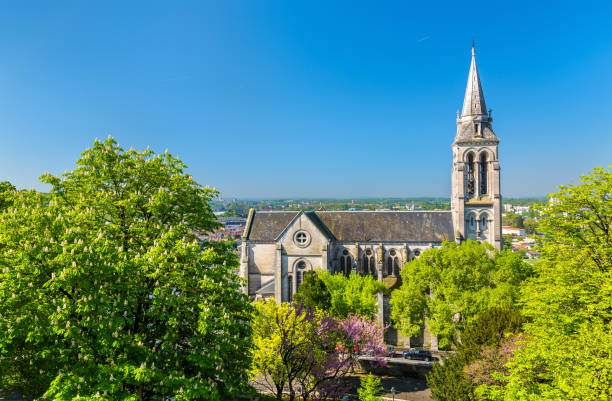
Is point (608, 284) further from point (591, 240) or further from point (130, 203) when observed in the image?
point (130, 203)

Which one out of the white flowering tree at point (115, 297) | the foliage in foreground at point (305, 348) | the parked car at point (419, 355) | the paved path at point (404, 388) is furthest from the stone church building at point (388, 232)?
the white flowering tree at point (115, 297)

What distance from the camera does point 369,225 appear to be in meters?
52.1

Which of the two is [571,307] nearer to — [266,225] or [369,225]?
[369,225]

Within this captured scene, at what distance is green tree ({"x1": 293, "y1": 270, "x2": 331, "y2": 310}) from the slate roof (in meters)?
13.5

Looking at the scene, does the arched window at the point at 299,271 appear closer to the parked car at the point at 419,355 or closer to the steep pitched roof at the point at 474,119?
the parked car at the point at 419,355

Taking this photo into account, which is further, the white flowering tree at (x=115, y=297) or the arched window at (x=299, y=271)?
the arched window at (x=299, y=271)

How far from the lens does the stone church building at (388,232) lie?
46906 millimetres

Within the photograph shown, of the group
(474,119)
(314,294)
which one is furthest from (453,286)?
(474,119)

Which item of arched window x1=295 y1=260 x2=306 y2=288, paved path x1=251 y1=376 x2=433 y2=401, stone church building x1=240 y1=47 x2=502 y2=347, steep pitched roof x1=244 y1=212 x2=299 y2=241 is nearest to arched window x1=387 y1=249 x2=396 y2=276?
stone church building x1=240 y1=47 x2=502 y2=347

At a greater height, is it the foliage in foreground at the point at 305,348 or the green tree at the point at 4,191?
the green tree at the point at 4,191

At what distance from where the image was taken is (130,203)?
16.1 meters

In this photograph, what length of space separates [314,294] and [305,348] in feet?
29.8

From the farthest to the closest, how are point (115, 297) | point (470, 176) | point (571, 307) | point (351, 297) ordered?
1. point (470, 176)
2. point (351, 297)
3. point (571, 307)
4. point (115, 297)

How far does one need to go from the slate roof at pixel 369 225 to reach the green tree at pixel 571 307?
28446mm
